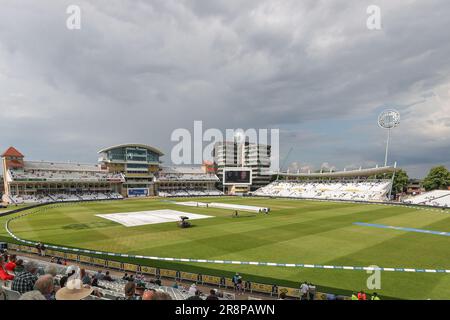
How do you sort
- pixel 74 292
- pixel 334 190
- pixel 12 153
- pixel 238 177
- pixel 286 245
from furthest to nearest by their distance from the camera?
1. pixel 238 177
2. pixel 334 190
3. pixel 12 153
4. pixel 286 245
5. pixel 74 292

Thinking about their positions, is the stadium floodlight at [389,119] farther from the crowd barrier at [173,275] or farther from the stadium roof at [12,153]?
the stadium roof at [12,153]

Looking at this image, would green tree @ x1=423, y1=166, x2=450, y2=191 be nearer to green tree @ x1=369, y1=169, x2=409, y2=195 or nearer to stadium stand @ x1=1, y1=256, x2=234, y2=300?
green tree @ x1=369, y1=169, x2=409, y2=195

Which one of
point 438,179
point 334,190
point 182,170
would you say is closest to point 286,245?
point 334,190

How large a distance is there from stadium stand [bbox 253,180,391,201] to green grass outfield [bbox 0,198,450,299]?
39.1 m

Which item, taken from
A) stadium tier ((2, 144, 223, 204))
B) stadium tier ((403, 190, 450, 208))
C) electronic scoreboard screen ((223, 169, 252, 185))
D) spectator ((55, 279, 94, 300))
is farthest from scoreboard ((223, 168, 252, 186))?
spectator ((55, 279, 94, 300))

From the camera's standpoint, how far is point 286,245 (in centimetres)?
2331

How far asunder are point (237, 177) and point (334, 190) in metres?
34.9

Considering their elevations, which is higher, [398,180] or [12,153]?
[12,153]

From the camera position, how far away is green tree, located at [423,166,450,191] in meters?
78.4

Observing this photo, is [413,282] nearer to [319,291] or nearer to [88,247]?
[319,291]

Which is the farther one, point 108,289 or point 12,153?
point 12,153

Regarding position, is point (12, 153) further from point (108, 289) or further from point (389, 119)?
point (389, 119)

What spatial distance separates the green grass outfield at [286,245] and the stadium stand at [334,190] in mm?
39138
